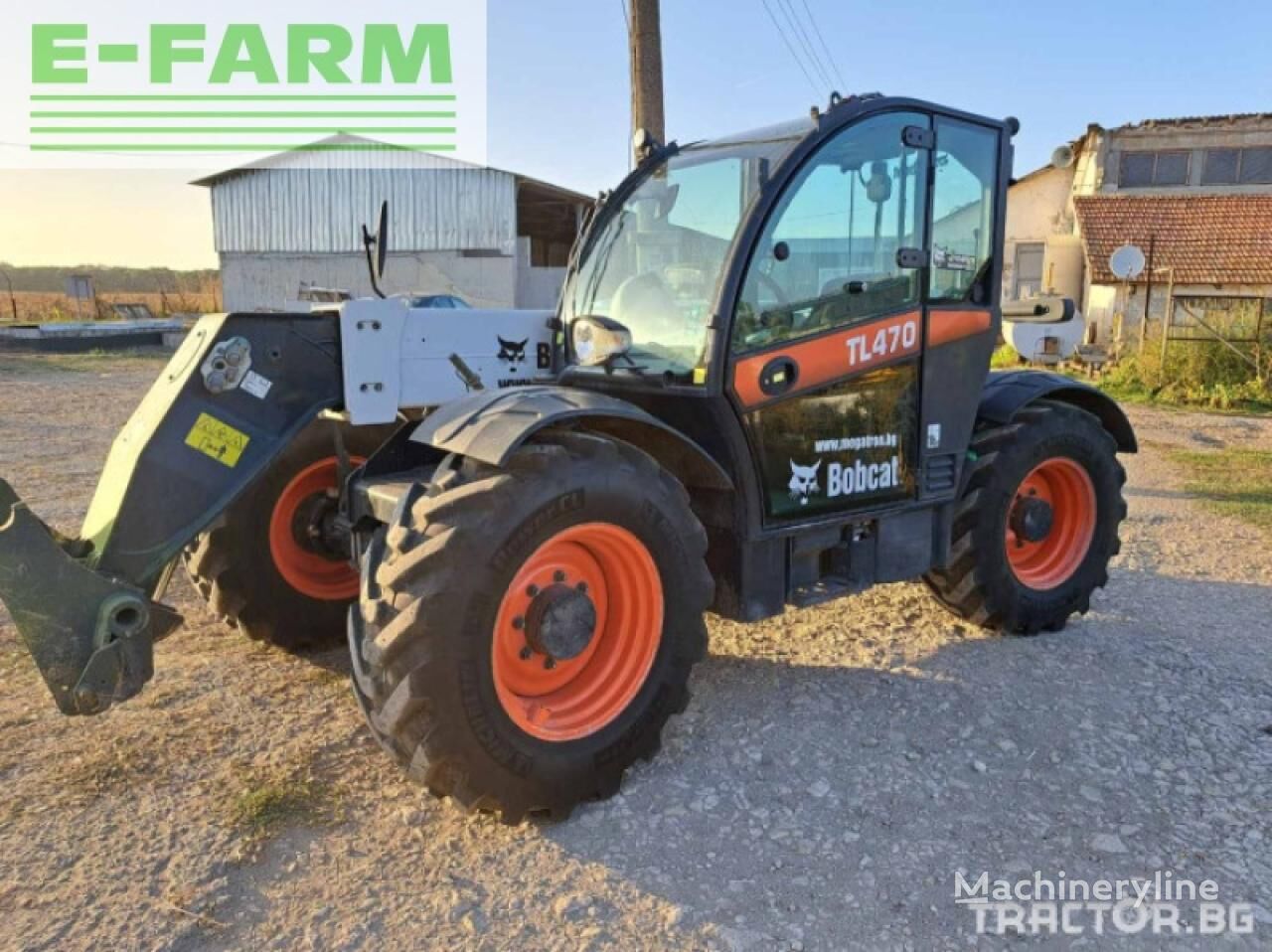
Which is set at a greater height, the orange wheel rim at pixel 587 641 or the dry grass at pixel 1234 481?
the orange wheel rim at pixel 587 641

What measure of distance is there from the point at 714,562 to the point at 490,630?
4.01 feet

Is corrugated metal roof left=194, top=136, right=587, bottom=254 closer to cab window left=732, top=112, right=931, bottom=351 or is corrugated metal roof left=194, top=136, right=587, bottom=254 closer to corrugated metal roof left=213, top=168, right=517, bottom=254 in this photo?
corrugated metal roof left=213, top=168, right=517, bottom=254

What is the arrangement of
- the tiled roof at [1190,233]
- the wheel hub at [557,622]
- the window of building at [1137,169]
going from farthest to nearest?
the window of building at [1137,169] < the tiled roof at [1190,233] < the wheel hub at [557,622]

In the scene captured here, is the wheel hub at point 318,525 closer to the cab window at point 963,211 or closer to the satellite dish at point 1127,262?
the cab window at point 963,211

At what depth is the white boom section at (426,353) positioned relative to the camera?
13.4 feet

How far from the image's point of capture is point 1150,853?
3.11 metres

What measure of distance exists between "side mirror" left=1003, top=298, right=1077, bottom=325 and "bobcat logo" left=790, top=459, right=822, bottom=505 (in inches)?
67.7

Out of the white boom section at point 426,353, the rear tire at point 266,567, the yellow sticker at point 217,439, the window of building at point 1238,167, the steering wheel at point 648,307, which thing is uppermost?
the window of building at point 1238,167

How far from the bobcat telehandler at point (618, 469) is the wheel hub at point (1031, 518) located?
0.07 feet

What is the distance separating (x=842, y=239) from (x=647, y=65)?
227 inches

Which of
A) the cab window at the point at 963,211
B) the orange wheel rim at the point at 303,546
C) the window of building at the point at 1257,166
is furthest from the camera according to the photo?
the window of building at the point at 1257,166

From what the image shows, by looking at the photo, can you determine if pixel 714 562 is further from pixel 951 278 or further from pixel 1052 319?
pixel 1052 319

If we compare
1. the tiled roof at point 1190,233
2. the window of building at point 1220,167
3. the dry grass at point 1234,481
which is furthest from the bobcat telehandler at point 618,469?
the window of building at point 1220,167

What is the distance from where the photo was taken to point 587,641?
131 inches
